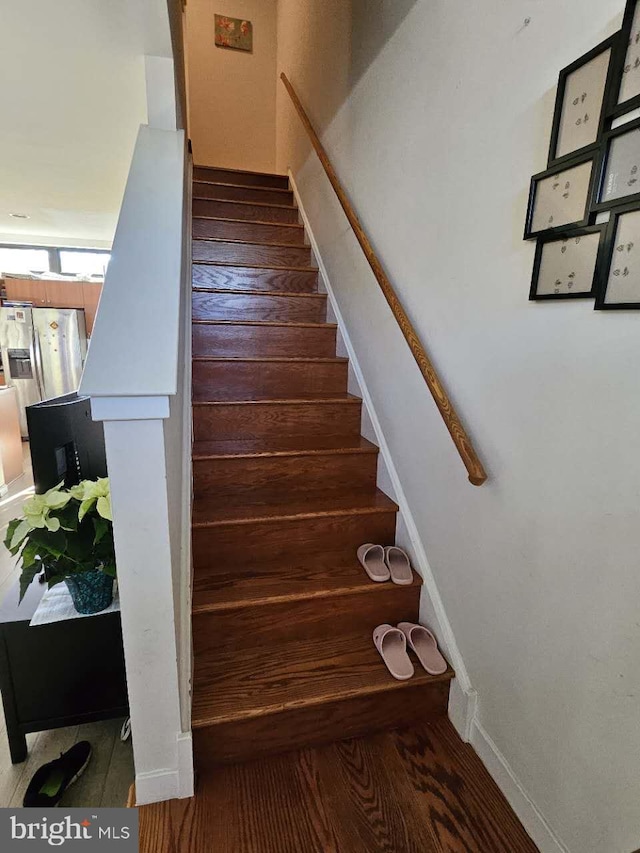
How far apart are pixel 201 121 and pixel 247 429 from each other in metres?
3.86

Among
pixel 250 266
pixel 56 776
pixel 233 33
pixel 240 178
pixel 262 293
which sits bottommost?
pixel 56 776

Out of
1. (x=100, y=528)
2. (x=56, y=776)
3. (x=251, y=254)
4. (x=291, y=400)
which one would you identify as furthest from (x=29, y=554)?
(x=251, y=254)

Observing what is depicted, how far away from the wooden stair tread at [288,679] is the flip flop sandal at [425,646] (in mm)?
24

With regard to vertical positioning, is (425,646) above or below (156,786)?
above

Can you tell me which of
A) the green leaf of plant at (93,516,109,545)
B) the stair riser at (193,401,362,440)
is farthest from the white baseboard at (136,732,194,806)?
the stair riser at (193,401,362,440)

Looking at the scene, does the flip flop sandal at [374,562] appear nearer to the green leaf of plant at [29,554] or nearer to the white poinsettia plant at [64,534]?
the white poinsettia plant at [64,534]

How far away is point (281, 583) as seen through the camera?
4.97 ft

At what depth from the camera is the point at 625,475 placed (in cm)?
82

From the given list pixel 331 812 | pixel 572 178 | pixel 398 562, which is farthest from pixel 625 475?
pixel 331 812

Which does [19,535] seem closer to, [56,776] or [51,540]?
[51,540]

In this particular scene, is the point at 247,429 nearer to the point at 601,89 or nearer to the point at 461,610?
the point at 461,610

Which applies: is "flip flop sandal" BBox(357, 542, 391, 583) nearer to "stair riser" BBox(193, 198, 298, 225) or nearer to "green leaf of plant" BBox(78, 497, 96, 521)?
"green leaf of plant" BBox(78, 497, 96, 521)

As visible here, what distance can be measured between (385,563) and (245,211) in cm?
269

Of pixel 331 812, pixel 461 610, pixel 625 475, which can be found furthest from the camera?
pixel 461 610
